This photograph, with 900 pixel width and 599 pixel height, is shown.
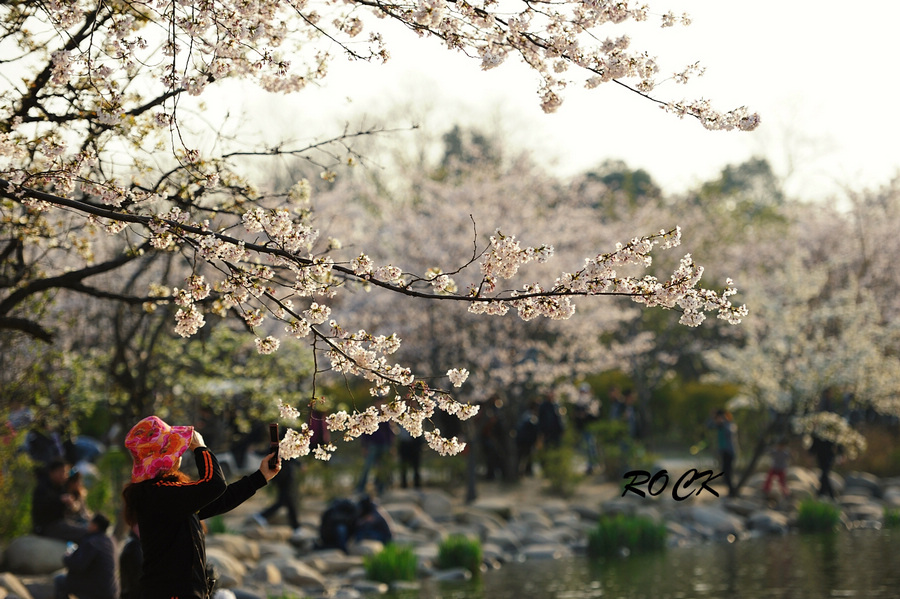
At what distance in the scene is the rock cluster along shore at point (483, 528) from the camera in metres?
11.1

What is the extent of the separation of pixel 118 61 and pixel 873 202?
27984mm

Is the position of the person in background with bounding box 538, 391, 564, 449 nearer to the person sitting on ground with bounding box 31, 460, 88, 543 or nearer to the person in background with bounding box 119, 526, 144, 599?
the person sitting on ground with bounding box 31, 460, 88, 543

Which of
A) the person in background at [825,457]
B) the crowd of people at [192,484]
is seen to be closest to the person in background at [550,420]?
the crowd of people at [192,484]

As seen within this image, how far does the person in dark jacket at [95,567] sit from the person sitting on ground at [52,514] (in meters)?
2.64

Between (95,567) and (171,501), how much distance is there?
4.06 metres

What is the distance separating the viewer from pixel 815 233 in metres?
29.6

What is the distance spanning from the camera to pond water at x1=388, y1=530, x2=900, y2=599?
36.1 ft

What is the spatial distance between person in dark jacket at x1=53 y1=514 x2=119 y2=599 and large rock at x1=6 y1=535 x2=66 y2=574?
292cm

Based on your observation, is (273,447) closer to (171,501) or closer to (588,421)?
(171,501)

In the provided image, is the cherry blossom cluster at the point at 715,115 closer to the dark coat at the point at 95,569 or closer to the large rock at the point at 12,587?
the dark coat at the point at 95,569

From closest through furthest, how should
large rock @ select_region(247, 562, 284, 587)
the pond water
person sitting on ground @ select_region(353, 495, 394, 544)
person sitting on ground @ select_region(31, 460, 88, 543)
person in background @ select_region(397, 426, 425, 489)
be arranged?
1. person sitting on ground @ select_region(31, 460, 88, 543)
2. the pond water
3. large rock @ select_region(247, 562, 284, 587)
4. person sitting on ground @ select_region(353, 495, 394, 544)
5. person in background @ select_region(397, 426, 425, 489)

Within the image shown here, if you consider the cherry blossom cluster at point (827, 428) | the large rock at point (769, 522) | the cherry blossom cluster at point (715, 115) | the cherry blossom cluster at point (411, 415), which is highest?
the cherry blossom cluster at point (715, 115)

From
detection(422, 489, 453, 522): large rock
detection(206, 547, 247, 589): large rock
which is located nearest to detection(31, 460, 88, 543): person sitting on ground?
detection(206, 547, 247, 589): large rock

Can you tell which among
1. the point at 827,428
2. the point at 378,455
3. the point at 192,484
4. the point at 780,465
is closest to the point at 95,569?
the point at 192,484
